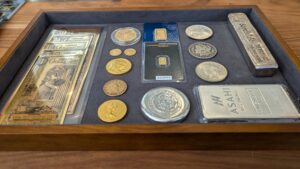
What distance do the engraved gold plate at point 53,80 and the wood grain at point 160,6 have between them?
0.13 m

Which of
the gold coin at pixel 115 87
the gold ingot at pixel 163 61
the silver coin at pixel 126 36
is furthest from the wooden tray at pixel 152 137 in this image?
the silver coin at pixel 126 36

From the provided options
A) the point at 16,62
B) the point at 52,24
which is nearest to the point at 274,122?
the point at 16,62

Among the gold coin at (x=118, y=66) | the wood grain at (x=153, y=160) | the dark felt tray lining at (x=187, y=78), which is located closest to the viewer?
the wood grain at (x=153, y=160)

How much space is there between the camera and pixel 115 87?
28.7 inches

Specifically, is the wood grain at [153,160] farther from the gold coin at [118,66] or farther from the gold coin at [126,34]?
the gold coin at [126,34]

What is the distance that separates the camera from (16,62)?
78 cm

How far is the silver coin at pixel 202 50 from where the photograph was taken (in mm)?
839

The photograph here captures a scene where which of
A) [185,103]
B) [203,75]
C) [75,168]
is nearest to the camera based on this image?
[75,168]

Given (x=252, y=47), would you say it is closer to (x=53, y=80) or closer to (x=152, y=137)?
(x=152, y=137)

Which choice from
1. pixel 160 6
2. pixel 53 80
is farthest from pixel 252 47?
pixel 53 80

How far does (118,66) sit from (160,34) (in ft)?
0.78

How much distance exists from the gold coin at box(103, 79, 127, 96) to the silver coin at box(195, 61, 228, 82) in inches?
9.3

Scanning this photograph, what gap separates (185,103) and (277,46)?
0.37 m

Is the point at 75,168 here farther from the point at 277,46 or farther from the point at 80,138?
the point at 277,46
